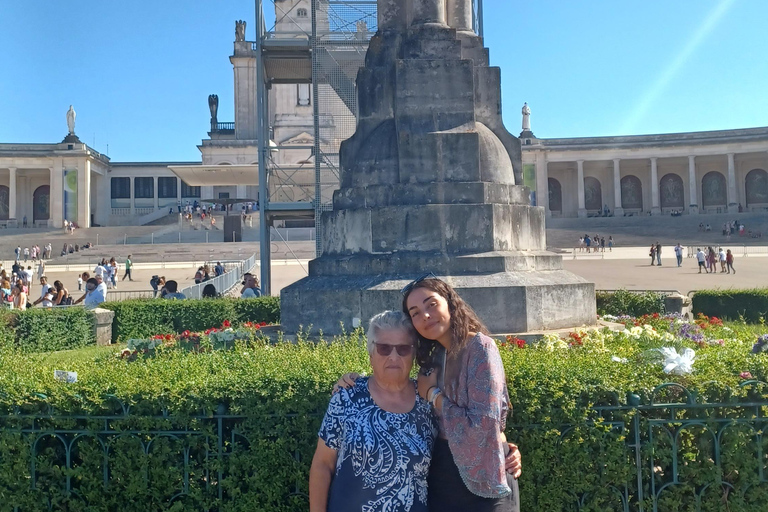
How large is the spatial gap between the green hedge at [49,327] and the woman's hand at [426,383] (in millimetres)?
9813

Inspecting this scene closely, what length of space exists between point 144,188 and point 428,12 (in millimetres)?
72261

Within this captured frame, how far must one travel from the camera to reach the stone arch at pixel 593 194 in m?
72.6

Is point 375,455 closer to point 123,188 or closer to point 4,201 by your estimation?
point 123,188

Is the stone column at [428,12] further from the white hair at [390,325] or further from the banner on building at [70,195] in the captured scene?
the banner on building at [70,195]

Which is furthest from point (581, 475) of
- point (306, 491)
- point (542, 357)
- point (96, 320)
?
point (96, 320)

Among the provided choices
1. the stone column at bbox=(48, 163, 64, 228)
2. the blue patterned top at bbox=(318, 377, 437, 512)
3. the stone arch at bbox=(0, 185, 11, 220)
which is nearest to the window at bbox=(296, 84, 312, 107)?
the stone column at bbox=(48, 163, 64, 228)

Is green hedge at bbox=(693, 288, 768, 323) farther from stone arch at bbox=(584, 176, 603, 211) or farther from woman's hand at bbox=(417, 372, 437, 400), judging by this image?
stone arch at bbox=(584, 176, 603, 211)

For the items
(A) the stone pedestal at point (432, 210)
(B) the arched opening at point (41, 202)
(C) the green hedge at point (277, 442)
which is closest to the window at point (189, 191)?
(B) the arched opening at point (41, 202)

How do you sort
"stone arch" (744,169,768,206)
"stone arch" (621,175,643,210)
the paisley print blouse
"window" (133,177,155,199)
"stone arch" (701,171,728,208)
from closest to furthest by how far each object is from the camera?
the paisley print blouse → "stone arch" (744,169,768,206) → "stone arch" (701,171,728,208) → "stone arch" (621,175,643,210) → "window" (133,177,155,199)

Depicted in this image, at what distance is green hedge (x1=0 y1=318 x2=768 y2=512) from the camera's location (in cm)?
362

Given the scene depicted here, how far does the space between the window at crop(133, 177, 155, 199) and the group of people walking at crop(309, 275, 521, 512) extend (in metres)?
76.6

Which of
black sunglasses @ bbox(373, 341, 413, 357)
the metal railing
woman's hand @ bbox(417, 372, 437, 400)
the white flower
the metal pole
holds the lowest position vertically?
the white flower

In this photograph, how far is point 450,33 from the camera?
28.0 feet

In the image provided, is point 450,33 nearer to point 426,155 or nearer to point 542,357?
point 426,155
